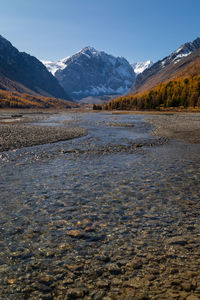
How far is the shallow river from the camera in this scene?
5.86 m

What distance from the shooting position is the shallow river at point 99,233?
231 inches

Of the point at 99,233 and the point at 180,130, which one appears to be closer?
the point at 99,233

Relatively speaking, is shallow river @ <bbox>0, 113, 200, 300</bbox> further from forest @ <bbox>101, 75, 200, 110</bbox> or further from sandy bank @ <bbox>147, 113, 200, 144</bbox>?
forest @ <bbox>101, 75, 200, 110</bbox>

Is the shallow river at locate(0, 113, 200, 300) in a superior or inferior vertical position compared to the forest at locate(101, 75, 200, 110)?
inferior

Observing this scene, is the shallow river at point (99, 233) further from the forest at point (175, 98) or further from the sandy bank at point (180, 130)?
the forest at point (175, 98)

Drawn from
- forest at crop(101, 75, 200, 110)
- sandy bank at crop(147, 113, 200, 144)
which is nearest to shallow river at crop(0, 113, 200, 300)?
sandy bank at crop(147, 113, 200, 144)

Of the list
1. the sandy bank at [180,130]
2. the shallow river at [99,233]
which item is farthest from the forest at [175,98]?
the shallow river at [99,233]

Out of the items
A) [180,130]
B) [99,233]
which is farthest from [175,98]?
[99,233]

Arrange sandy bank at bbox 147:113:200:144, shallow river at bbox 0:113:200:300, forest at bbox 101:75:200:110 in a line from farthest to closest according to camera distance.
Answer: forest at bbox 101:75:200:110 < sandy bank at bbox 147:113:200:144 < shallow river at bbox 0:113:200:300

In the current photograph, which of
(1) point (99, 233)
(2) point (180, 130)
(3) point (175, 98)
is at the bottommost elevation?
(1) point (99, 233)

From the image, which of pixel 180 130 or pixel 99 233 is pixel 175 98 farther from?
pixel 99 233

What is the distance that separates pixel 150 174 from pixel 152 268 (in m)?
9.49

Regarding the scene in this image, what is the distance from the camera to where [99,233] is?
831cm

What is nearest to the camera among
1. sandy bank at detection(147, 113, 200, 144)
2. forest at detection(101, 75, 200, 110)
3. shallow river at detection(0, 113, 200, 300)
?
shallow river at detection(0, 113, 200, 300)
